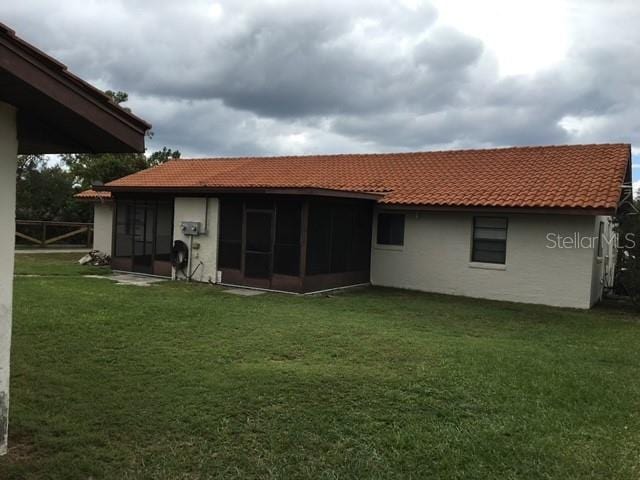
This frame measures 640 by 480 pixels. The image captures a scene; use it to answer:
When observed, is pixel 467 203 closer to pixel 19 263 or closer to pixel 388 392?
pixel 388 392

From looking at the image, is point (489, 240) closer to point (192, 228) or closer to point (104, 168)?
point (192, 228)

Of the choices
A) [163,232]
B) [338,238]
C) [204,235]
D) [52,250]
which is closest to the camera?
[338,238]

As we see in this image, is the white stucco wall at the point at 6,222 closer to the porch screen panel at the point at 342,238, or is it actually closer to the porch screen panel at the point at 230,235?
the porch screen panel at the point at 230,235

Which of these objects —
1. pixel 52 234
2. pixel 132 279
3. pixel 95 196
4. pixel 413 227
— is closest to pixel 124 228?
pixel 132 279

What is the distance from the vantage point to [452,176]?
51.5 ft

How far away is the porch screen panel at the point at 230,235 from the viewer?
A: 1415cm

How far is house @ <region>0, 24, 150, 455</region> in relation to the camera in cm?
314

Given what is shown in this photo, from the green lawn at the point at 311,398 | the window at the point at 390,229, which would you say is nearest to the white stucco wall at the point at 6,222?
the green lawn at the point at 311,398

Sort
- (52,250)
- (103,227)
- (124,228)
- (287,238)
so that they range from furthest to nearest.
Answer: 1. (52,250)
2. (103,227)
3. (124,228)
4. (287,238)

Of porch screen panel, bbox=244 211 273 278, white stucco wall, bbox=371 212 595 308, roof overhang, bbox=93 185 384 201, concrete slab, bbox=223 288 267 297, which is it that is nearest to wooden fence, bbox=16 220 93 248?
roof overhang, bbox=93 185 384 201

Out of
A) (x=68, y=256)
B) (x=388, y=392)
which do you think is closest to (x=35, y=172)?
(x=68, y=256)

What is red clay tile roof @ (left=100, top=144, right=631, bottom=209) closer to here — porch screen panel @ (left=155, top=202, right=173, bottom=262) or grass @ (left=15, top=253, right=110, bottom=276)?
porch screen panel @ (left=155, top=202, right=173, bottom=262)

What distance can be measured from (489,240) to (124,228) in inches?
421

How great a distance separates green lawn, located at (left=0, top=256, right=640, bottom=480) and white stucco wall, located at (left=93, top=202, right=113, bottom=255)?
11.8 meters
